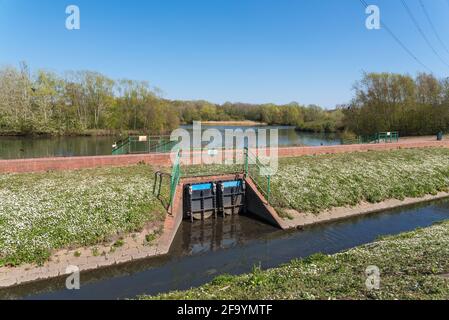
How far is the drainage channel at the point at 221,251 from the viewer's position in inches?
404

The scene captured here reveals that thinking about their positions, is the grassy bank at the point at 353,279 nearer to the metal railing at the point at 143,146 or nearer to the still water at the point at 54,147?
the metal railing at the point at 143,146

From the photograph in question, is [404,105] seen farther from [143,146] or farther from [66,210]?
[66,210]

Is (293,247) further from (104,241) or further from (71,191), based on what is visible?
(71,191)

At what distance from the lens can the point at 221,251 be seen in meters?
13.5

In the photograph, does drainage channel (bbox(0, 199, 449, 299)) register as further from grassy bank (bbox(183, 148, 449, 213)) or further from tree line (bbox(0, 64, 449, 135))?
tree line (bbox(0, 64, 449, 135))

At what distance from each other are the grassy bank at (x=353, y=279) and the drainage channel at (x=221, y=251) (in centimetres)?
237

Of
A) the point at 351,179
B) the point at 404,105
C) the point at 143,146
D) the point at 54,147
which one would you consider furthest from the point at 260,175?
the point at 404,105

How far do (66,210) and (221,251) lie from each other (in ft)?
21.2

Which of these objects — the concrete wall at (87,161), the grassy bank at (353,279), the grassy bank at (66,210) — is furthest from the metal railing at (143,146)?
the grassy bank at (353,279)

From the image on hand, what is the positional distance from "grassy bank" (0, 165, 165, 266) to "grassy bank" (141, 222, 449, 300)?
539 cm

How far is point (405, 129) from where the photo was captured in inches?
2237

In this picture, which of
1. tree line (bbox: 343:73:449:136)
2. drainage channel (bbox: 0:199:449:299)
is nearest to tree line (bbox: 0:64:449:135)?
tree line (bbox: 343:73:449:136)
